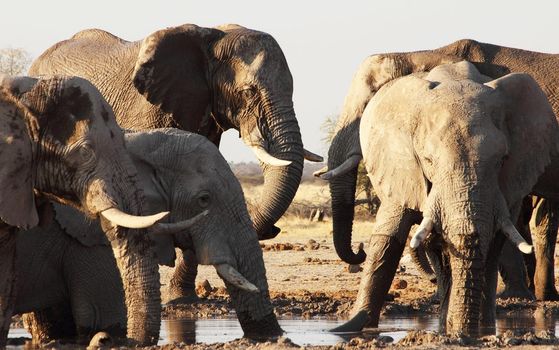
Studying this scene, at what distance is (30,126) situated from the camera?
8.46m

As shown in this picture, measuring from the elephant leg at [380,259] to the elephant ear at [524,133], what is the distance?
2.26ft

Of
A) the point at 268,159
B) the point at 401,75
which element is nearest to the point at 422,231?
the point at 268,159

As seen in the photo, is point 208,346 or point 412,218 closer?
point 208,346

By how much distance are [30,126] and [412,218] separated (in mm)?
3013

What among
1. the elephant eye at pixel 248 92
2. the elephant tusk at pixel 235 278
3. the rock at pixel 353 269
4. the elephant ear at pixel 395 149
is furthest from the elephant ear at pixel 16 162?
the rock at pixel 353 269

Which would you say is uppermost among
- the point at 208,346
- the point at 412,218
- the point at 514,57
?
the point at 514,57

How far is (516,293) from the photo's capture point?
13.4 metres

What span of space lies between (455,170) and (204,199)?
1.37m

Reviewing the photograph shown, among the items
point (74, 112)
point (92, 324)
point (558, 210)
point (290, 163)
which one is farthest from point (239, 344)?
point (558, 210)

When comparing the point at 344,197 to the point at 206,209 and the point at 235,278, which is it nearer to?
the point at 206,209

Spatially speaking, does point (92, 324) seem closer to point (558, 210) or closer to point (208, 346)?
point (208, 346)

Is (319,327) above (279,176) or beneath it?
beneath

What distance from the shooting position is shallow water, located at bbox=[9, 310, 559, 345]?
404 inches

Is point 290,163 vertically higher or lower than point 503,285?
higher
